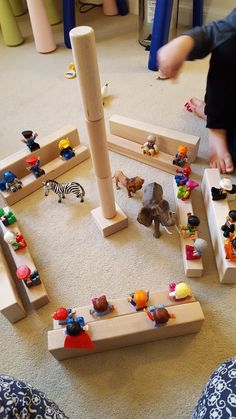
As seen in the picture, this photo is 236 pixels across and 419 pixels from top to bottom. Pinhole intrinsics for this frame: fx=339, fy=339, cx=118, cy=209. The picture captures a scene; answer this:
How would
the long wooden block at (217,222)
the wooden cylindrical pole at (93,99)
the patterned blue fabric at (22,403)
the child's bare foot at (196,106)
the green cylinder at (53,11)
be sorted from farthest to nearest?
the green cylinder at (53,11), the child's bare foot at (196,106), the long wooden block at (217,222), the wooden cylindrical pole at (93,99), the patterned blue fabric at (22,403)

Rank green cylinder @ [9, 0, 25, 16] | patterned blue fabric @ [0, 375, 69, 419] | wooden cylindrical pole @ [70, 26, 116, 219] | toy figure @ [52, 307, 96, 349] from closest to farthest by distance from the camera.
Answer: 1. patterned blue fabric @ [0, 375, 69, 419]
2. wooden cylindrical pole @ [70, 26, 116, 219]
3. toy figure @ [52, 307, 96, 349]
4. green cylinder @ [9, 0, 25, 16]

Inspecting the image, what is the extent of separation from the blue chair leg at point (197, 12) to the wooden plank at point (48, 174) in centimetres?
96

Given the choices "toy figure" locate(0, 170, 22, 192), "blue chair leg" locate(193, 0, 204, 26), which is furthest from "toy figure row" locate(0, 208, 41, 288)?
"blue chair leg" locate(193, 0, 204, 26)

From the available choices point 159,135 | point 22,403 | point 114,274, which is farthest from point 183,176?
point 22,403

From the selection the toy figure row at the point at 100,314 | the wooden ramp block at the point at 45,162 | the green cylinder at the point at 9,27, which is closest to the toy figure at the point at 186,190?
the toy figure row at the point at 100,314

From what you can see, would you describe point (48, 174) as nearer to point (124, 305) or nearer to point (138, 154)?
point (138, 154)

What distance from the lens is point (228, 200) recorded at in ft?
3.20

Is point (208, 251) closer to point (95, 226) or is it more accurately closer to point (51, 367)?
point (95, 226)

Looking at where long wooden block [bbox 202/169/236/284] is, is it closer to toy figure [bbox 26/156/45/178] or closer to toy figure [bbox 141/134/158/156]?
toy figure [bbox 141/134/158/156]

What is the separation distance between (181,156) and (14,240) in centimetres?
54

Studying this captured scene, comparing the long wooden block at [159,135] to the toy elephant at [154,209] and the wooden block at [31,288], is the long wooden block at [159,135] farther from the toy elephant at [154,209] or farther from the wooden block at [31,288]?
the wooden block at [31,288]

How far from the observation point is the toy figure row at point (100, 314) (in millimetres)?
694

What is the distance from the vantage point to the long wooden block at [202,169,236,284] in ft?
2.61

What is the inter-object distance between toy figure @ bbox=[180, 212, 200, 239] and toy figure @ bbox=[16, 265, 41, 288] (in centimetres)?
38
